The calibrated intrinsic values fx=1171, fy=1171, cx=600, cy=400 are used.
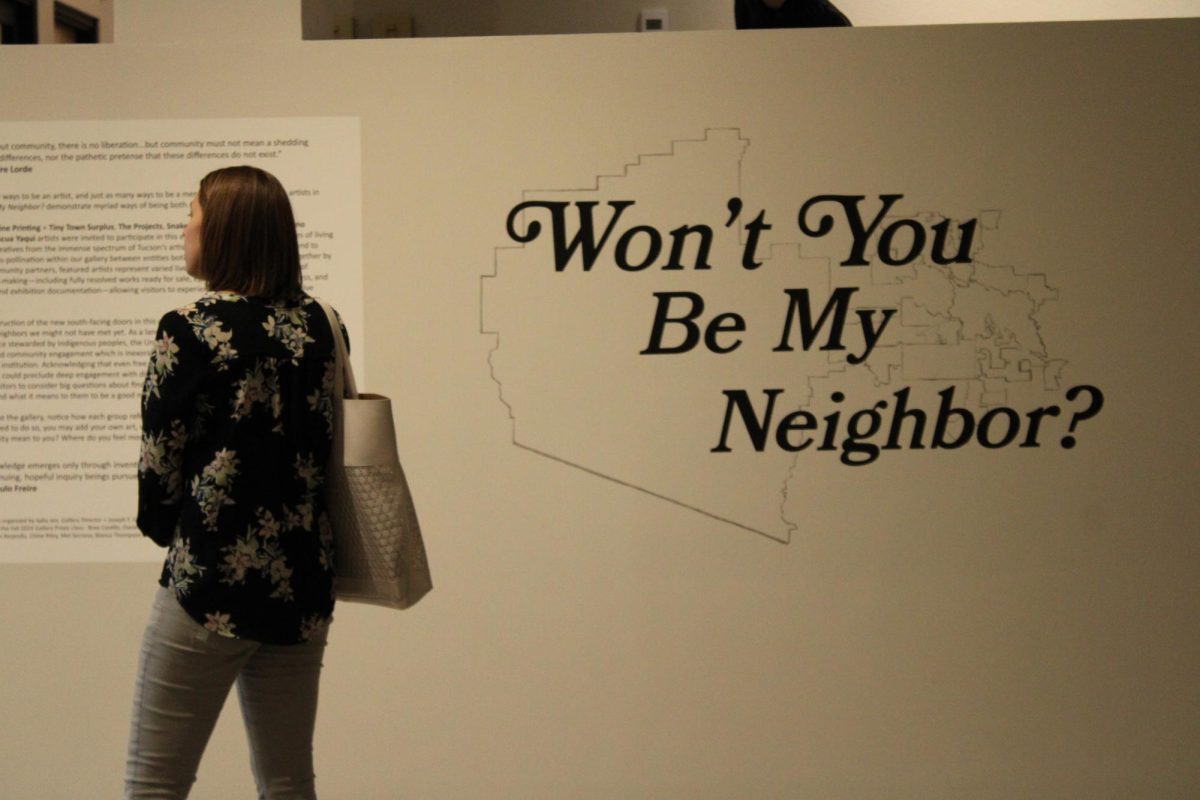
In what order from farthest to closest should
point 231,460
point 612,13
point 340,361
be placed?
point 612,13 → point 340,361 → point 231,460

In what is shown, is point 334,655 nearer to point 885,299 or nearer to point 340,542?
point 340,542

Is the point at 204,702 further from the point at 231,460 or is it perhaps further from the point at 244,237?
the point at 244,237

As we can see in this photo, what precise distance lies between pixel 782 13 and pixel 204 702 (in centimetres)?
230

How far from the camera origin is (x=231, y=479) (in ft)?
5.78

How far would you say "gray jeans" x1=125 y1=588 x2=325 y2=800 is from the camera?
→ 1781 mm

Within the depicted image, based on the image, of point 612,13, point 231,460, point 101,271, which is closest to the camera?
point 231,460

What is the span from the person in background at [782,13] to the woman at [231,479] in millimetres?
1757

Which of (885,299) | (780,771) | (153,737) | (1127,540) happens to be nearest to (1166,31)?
(885,299)

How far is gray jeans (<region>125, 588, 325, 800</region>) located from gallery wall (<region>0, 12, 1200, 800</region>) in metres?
1.01

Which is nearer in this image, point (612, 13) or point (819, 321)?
point (819, 321)

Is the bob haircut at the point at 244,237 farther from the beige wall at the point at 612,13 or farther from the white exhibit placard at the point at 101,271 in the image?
the beige wall at the point at 612,13

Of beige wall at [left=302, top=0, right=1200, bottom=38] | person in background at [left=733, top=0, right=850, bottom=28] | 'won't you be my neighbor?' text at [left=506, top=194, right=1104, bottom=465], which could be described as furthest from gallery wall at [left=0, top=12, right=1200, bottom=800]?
beige wall at [left=302, top=0, right=1200, bottom=38]

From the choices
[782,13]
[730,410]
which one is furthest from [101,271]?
[782,13]

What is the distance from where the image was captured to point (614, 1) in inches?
177
